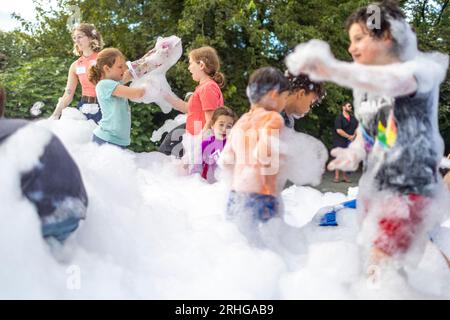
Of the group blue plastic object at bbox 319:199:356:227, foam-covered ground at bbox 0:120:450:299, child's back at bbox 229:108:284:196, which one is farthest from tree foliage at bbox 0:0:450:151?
child's back at bbox 229:108:284:196

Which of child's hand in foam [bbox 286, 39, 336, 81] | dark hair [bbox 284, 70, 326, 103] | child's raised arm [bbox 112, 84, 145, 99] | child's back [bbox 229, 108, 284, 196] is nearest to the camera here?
child's hand in foam [bbox 286, 39, 336, 81]

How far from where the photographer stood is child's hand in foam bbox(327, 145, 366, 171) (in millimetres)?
2094

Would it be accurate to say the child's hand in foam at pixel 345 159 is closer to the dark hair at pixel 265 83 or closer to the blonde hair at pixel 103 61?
the dark hair at pixel 265 83

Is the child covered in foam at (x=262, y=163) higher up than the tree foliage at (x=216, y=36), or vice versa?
the tree foliage at (x=216, y=36)

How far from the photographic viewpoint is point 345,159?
2107 mm

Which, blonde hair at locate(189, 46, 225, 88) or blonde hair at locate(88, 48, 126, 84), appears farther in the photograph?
blonde hair at locate(189, 46, 225, 88)

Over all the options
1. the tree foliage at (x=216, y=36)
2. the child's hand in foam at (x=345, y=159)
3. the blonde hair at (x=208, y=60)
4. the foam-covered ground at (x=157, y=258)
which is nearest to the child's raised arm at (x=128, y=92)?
the blonde hair at (x=208, y=60)

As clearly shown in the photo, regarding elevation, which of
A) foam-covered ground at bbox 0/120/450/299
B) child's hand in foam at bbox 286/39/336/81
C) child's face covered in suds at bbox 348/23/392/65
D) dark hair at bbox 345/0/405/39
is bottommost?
foam-covered ground at bbox 0/120/450/299

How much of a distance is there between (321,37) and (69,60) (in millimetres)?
3542

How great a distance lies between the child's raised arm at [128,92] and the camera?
352 centimetres

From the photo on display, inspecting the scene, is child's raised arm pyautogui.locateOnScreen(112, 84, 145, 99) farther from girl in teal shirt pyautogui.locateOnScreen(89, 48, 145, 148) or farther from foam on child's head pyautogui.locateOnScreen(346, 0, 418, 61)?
foam on child's head pyautogui.locateOnScreen(346, 0, 418, 61)

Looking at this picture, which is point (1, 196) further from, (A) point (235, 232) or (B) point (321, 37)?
(B) point (321, 37)

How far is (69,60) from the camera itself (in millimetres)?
8695

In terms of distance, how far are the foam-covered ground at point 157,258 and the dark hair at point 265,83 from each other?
53cm
